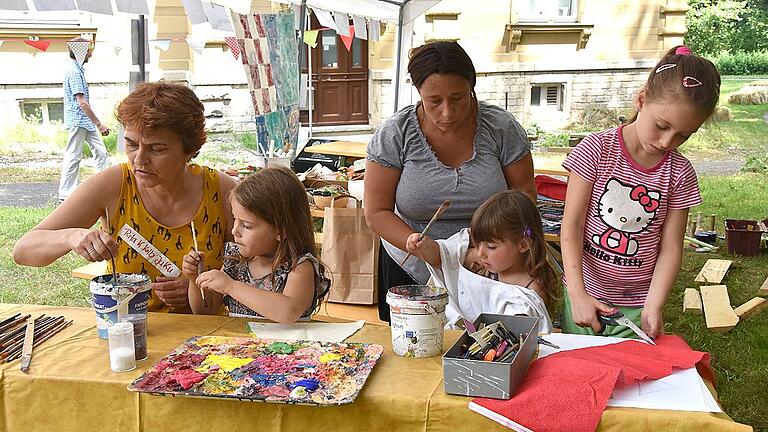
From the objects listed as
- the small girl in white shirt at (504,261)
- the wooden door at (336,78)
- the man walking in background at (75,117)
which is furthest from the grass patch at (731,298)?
the wooden door at (336,78)

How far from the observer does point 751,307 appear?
16.0ft

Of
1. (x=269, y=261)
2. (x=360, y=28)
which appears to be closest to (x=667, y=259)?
(x=269, y=261)

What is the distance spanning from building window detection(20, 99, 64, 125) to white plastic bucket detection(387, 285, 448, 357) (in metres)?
10.6

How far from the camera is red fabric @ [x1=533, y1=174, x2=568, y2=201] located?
523 cm

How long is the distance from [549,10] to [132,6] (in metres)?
11.2

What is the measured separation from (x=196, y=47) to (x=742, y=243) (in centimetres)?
491

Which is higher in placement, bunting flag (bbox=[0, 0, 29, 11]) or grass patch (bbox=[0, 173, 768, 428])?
bunting flag (bbox=[0, 0, 29, 11])

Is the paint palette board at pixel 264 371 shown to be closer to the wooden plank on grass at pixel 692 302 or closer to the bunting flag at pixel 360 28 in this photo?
the wooden plank on grass at pixel 692 302

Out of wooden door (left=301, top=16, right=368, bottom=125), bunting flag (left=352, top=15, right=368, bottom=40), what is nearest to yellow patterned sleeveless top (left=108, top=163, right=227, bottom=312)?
bunting flag (left=352, top=15, right=368, bottom=40)

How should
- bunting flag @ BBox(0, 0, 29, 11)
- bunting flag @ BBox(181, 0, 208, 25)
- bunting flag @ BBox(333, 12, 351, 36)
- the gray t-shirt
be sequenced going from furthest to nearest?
bunting flag @ BBox(333, 12, 351, 36)
bunting flag @ BBox(181, 0, 208, 25)
bunting flag @ BBox(0, 0, 29, 11)
the gray t-shirt

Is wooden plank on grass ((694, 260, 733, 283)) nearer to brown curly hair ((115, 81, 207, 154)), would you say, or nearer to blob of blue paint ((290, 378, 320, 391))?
brown curly hair ((115, 81, 207, 154))

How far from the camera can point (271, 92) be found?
19.3 ft

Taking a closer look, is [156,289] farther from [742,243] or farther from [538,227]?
[742,243]

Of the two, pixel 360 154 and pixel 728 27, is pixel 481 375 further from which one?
pixel 728 27
